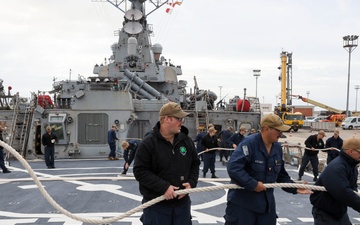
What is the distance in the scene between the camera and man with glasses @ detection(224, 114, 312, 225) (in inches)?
139

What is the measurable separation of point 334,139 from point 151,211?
319 inches

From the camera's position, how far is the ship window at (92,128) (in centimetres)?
1491

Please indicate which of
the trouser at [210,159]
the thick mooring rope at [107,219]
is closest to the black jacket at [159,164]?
the thick mooring rope at [107,219]

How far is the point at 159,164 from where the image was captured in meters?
3.37

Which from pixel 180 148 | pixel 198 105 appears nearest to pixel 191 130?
pixel 198 105

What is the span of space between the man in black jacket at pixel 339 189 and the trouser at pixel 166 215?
4.11 feet

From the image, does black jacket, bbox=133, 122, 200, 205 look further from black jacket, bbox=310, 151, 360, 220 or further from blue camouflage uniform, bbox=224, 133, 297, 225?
black jacket, bbox=310, 151, 360, 220

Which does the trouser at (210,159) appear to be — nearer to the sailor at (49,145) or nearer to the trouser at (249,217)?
the sailor at (49,145)

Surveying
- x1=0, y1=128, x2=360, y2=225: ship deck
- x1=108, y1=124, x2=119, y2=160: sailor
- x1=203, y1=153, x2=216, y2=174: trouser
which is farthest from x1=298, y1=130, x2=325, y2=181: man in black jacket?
x1=108, y1=124, x2=119, y2=160: sailor

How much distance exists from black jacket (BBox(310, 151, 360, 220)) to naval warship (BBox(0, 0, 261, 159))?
39.0ft

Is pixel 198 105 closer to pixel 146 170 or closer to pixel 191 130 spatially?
pixel 191 130

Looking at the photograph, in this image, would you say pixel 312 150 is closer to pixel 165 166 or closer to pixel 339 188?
pixel 339 188

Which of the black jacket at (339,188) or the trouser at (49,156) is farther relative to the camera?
the trouser at (49,156)

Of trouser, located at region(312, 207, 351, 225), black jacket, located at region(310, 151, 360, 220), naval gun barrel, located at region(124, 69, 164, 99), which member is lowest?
trouser, located at region(312, 207, 351, 225)
